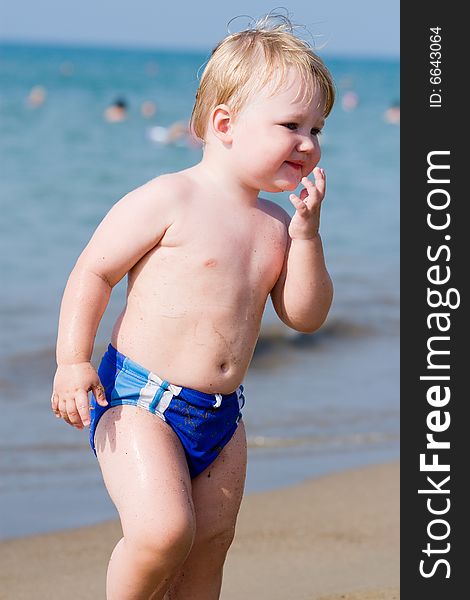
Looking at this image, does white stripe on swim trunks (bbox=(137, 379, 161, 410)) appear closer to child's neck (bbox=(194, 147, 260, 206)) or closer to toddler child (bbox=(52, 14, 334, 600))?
toddler child (bbox=(52, 14, 334, 600))

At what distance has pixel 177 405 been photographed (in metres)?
2.92

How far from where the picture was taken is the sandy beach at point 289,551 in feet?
12.7

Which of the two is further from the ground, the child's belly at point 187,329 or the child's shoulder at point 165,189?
the child's shoulder at point 165,189

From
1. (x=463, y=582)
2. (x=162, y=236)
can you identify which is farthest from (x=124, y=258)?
(x=463, y=582)

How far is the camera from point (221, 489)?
120 inches

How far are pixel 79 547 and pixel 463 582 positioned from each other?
58.1 inches

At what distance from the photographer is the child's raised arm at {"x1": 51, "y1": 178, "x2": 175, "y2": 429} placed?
9.50 feet

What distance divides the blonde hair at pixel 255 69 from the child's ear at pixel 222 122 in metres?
0.02

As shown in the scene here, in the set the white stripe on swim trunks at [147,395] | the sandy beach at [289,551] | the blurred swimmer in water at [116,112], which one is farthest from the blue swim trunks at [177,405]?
the blurred swimmer in water at [116,112]

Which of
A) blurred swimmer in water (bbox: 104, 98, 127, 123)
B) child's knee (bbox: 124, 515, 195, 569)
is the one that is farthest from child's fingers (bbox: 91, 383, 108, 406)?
blurred swimmer in water (bbox: 104, 98, 127, 123)

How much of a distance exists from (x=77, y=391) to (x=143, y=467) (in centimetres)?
26

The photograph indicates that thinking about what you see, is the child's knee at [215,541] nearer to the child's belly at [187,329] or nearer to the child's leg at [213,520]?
the child's leg at [213,520]

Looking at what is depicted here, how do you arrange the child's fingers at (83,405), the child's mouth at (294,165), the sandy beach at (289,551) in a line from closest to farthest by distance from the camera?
the child's fingers at (83,405) < the child's mouth at (294,165) < the sandy beach at (289,551)

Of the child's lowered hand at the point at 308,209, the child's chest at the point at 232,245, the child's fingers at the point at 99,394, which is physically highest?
Answer: the child's lowered hand at the point at 308,209
